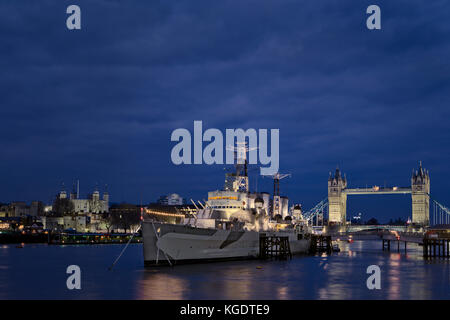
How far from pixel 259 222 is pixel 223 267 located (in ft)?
56.6

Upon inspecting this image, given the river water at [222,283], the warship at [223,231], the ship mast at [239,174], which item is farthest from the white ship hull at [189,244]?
the ship mast at [239,174]

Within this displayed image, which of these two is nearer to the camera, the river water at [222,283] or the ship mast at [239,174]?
the river water at [222,283]

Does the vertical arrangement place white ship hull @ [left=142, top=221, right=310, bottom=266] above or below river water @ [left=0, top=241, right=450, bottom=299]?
above

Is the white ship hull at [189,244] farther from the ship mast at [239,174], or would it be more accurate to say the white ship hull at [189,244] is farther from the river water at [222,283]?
the ship mast at [239,174]

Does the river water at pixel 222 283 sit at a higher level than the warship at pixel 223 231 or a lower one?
lower

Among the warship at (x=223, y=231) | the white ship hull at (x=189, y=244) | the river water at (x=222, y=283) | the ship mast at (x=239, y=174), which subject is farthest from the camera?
the ship mast at (x=239, y=174)

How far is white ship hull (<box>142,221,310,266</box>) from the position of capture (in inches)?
1756

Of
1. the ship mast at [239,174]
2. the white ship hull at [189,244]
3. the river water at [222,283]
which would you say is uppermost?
the ship mast at [239,174]

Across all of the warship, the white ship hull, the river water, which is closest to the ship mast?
the warship

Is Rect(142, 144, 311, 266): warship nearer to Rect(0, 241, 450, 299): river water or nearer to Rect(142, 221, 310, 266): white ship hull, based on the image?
Rect(142, 221, 310, 266): white ship hull

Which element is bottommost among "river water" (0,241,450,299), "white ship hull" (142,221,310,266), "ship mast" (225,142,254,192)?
"river water" (0,241,450,299)

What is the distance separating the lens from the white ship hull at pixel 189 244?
146 ft

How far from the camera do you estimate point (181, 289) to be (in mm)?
32344
